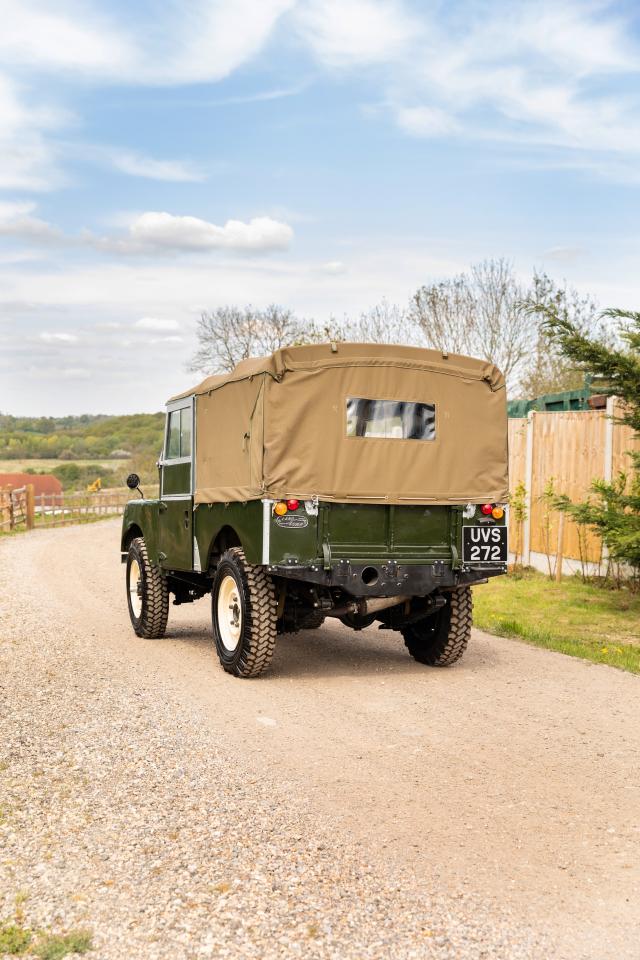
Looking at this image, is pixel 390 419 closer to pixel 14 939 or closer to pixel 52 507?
pixel 14 939

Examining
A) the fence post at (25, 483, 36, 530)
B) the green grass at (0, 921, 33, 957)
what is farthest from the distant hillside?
the green grass at (0, 921, 33, 957)

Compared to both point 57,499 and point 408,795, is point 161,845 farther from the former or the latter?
point 57,499

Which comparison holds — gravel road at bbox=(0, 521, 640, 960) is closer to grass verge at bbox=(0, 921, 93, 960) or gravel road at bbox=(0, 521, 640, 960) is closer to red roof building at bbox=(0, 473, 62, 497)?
grass verge at bbox=(0, 921, 93, 960)

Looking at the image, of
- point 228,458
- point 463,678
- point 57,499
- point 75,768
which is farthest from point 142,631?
point 57,499

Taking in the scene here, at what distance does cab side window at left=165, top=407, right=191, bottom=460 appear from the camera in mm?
10297

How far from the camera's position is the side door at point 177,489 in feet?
32.9

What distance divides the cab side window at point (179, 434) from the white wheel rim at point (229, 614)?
175 cm

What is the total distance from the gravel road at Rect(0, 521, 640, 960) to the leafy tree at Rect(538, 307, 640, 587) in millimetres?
2725

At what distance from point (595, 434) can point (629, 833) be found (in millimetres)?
10683

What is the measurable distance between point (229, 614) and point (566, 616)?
18.1 ft

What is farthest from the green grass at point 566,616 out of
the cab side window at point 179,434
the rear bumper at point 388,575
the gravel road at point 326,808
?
the cab side window at point 179,434

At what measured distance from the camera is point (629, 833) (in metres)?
4.80

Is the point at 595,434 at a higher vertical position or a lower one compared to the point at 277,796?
higher

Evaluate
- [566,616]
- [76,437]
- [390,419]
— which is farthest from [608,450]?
[76,437]
